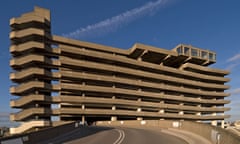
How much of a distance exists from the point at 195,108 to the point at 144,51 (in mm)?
33166

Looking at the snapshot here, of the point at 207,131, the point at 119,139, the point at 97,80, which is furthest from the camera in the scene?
the point at 97,80

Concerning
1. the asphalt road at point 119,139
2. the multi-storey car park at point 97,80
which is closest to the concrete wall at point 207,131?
the asphalt road at point 119,139

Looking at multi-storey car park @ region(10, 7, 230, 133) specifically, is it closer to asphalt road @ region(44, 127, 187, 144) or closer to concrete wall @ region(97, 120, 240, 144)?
concrete wall @ region(97, 120, 240, 144)

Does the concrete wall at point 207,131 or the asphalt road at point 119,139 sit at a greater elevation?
the concrete wall at point 207,131

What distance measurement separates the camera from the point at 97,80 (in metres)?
75.2

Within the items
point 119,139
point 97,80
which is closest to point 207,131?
point 119,139

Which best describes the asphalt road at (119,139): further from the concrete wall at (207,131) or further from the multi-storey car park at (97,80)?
the multi-storey car park at (97,80)

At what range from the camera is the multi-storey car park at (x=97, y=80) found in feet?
210

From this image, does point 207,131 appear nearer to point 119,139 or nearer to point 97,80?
point 119,139

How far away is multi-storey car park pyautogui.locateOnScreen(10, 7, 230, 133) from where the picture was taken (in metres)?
64.1

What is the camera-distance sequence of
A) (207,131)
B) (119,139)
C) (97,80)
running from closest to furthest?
(207,131) → (119,139) → (97,80)

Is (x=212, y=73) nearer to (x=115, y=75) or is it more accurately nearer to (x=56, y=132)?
(x=115, y=75)

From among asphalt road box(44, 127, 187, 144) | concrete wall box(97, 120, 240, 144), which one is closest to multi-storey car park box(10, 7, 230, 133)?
concrete wall box(97, 120, 240, 144)

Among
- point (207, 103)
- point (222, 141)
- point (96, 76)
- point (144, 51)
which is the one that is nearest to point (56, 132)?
point (222, 141)
